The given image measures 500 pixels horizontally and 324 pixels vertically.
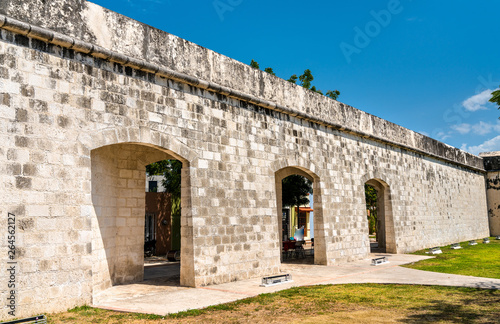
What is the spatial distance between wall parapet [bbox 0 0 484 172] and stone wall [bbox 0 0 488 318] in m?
0.03

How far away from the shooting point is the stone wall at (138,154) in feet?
18.4

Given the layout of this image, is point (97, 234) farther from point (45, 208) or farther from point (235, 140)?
point (235, 140)

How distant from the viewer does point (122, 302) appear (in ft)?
20.9

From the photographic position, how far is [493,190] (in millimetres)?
24516

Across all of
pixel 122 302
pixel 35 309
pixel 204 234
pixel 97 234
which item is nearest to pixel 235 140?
pixel 204 234

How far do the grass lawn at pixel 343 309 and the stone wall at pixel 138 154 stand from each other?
114 cm

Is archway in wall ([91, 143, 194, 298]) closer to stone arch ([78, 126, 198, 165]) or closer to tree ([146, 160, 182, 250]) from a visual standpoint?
stone arch ([78, 126, 198, 165])

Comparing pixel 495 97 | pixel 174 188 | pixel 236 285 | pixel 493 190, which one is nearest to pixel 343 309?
pixel 236 285

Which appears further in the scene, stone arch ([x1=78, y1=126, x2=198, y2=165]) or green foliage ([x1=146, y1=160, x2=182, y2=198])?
green foliage ([x1=146, y1=160, x2=182, y2=198])

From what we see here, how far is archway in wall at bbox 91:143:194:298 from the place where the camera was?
7586mm

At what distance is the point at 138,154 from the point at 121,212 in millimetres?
1256

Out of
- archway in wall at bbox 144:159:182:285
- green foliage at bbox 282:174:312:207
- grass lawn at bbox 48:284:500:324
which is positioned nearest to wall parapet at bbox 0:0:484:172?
grass lawn at bbox 48:284:500:324

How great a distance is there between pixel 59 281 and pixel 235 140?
14.5 ft

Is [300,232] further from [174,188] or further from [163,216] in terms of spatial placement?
[163,216]
